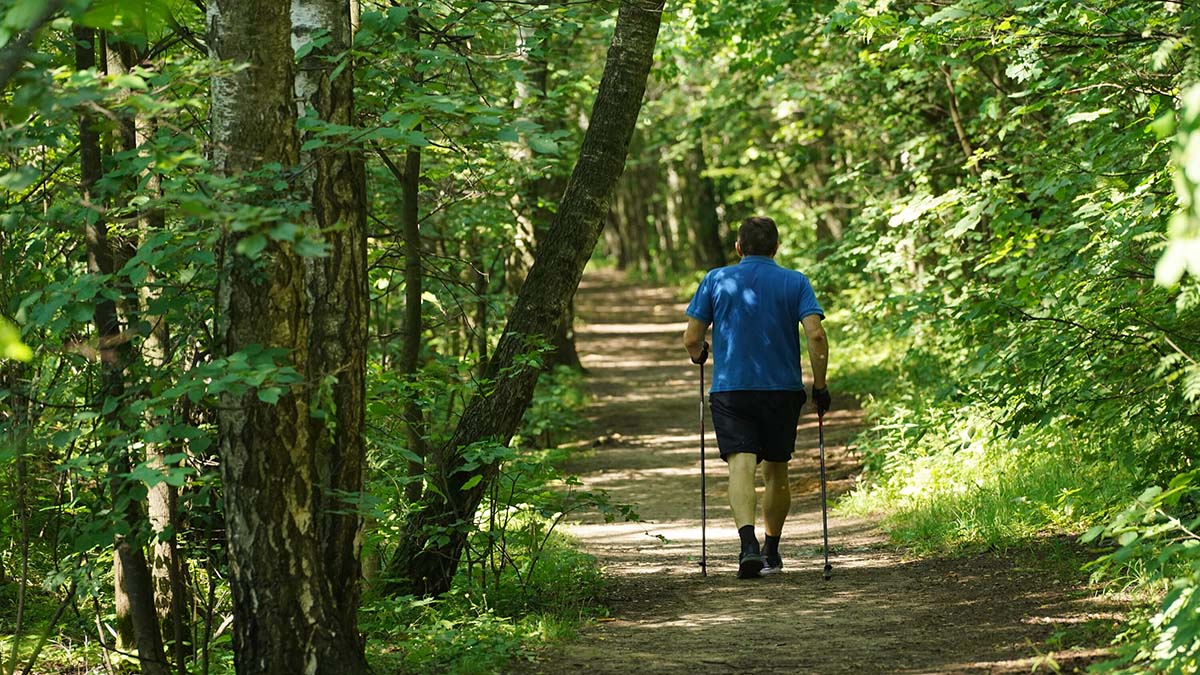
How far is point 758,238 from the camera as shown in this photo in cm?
765

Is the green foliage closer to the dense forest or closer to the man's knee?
the dense forest

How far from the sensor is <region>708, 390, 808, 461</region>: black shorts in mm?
7395

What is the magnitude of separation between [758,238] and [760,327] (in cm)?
61

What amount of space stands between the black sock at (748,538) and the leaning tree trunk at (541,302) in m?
1.62

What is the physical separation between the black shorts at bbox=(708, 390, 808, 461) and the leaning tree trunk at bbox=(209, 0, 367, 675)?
124 inches

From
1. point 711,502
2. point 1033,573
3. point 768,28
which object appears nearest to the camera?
point 1033,573

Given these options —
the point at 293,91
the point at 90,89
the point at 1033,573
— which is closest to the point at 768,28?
the point at 1033,573

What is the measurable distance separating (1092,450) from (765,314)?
284 cm

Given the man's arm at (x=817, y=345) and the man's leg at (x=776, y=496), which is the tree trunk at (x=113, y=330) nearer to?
the man's leg at (x=776, y=496)

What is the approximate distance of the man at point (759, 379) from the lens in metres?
7.39

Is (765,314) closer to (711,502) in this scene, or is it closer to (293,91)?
(293,91)

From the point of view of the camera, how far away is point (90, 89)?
12.1 ft

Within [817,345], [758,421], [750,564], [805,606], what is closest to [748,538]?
[750,564]

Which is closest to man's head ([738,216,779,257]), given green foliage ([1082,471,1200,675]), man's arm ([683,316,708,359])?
man's arm ([683,316,708,359])
